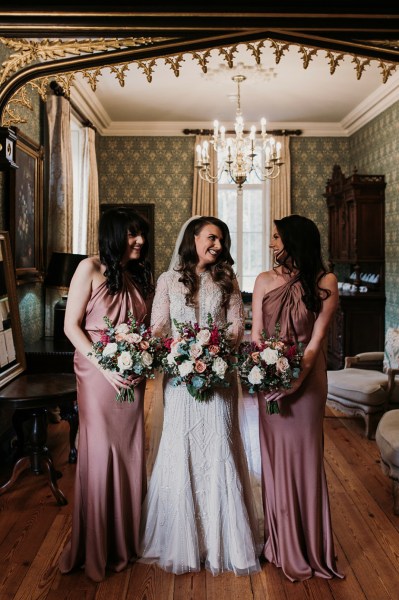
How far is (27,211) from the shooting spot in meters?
5.19

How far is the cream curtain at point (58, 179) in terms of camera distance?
5949mm

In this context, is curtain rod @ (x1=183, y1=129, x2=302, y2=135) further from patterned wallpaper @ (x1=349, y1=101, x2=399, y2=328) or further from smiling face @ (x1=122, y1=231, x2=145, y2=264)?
Result: smiling face @ (x1=122, y1=231, x2=145, y2=264)

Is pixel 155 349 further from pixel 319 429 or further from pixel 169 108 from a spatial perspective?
pixel 169 108

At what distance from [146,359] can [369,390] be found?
3.11 meters

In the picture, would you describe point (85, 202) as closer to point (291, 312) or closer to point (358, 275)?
point (358, 275)

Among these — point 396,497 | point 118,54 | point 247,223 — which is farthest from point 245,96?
point 396,497

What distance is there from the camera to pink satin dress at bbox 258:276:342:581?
8.93 ft

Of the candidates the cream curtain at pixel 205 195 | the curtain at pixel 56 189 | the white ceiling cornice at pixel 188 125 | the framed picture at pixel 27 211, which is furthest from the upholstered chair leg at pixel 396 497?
the cream curtain at pixel 205 195

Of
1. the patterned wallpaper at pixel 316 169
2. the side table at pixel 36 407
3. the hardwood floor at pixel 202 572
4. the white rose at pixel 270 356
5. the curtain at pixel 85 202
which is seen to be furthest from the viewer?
the patterned wallpaper at pixel 316 169

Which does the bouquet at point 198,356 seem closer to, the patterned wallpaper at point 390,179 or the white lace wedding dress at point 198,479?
the white lace wedding dress at point 198,479

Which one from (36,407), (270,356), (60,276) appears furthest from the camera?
(60,276)

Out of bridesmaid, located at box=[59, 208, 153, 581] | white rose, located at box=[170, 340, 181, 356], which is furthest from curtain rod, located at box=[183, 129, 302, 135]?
white rose, located at box=[170, 340, 181, 356]

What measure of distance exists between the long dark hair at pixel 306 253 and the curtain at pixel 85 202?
5208 mm

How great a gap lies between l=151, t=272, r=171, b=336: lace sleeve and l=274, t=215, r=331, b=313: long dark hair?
1.96 feet
